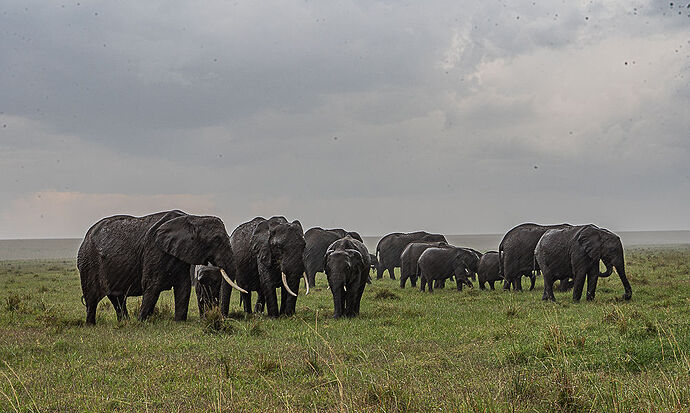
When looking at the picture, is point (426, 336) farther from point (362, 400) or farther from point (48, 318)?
point (48, 318)

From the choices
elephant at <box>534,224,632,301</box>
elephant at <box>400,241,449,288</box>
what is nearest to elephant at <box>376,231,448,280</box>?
elephant at <box>400,241,449,288</box>

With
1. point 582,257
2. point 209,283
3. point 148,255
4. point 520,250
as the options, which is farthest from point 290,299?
point 520,250

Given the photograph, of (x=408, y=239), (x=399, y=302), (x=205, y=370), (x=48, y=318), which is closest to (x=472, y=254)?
(x=399, y=302)

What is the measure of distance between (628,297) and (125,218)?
15388mm

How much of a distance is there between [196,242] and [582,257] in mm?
12380

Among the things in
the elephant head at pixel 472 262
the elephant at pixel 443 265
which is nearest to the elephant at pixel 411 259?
the elephant head at pixel 472 262

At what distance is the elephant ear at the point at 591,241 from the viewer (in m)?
19.2

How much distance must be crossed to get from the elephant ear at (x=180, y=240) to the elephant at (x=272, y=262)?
118 centimetres

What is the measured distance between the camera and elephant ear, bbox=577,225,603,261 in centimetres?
1919

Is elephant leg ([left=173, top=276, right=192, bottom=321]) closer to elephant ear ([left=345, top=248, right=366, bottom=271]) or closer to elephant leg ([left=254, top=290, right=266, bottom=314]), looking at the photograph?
elephant leg ([left=254, top=290, right=266, bottom=314])

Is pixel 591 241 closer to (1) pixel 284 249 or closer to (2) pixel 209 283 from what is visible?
(1) pixel 284 249

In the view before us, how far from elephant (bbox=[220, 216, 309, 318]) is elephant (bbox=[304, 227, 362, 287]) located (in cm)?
1384

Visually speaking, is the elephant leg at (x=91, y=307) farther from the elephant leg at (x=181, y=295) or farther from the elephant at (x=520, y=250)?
the elephant at (x=520, y=250)

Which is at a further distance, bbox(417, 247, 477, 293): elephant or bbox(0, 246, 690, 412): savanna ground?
bbox(417, 247, 477, 293): elephant
